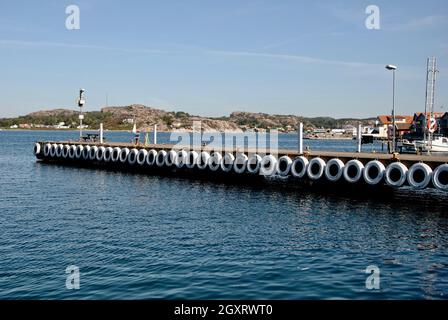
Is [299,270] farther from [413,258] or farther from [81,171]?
[81,171]

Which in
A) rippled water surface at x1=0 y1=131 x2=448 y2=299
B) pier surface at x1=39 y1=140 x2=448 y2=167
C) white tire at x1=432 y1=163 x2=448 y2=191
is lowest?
rippled water surface at x1=0 y1=131 x2=448 y2=299

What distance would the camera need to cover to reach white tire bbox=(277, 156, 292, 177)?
48.7 metres

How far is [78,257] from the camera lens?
74.1 feet

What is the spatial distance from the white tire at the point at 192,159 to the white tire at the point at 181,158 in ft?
1.62

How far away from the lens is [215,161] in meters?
55.1

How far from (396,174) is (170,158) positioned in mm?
29471

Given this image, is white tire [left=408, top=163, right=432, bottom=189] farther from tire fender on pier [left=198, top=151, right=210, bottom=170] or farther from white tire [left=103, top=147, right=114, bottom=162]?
white tire [left=103, top=147, right=114, bottom=162]

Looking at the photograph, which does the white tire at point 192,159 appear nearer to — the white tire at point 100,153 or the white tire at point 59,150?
the white tire at point 100,153

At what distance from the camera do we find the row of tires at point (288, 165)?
127 ft

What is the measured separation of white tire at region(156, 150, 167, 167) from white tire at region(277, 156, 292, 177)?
59.2 ft

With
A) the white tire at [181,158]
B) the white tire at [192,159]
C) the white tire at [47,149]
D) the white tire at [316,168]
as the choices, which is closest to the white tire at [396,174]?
the white tire at [316,168]

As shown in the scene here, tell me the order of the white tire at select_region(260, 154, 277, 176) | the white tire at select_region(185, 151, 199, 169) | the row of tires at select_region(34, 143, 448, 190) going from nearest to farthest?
the row of tires at select_region(34, 143, 448, 190), the white tire at select_region(260, 154, 277, 176), the white tire at select_region(185, 151, 199, 169)

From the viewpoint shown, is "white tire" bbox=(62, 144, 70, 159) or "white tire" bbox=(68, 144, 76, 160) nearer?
"white tire" bbox=(68, 144, 76, 160)

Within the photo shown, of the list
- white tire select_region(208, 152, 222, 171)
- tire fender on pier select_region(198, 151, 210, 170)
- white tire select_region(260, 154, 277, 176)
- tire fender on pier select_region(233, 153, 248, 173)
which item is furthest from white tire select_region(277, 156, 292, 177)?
tire fender on pier select_region(198, 151, 210, 170)
